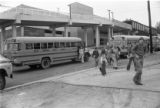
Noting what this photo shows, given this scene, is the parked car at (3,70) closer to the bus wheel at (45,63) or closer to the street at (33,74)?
the street at (33,74)

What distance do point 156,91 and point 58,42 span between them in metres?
13.0

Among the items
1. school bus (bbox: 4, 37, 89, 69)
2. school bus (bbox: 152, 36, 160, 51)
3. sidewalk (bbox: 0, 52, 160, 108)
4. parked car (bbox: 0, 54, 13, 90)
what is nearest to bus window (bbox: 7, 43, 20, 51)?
school bus (bbox: 4, 37, 89, 69)

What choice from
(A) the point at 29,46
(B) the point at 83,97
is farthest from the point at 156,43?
(B) the point at 83,97

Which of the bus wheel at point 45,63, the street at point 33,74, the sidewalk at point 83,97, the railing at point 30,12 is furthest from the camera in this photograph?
the railing at point 30,12

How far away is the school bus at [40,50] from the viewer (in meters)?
16.0

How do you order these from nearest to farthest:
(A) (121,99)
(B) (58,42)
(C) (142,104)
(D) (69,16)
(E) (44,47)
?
1. (C) (142,104)
2. (A) (121,99)
3. (E) (44,47)
4. (B) (58,42)
5. (D) (69,16)

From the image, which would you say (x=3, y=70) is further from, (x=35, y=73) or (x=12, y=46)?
(x=12, y=46)

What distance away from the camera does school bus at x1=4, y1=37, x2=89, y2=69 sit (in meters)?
16.0

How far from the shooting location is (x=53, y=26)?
41625 millimetres

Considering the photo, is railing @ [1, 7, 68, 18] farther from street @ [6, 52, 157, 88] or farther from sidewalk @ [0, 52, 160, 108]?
sidewalk @ [0, 52, 160, 108]

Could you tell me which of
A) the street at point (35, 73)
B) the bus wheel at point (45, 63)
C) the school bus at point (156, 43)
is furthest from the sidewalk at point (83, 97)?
the school bus at point (156, 43)

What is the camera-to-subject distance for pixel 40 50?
1747 centimetres

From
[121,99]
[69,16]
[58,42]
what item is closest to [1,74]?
[121,99]

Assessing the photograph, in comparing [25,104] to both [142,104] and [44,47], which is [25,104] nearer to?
[142,104]
